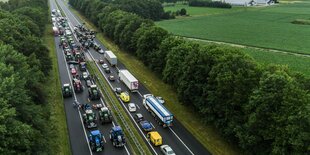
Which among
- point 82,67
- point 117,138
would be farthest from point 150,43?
point 117,138

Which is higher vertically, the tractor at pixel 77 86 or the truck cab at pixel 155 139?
the tractor at pixel 77 86

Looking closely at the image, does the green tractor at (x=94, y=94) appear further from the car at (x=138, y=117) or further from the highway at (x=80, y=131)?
the car at (x=138, y=117)

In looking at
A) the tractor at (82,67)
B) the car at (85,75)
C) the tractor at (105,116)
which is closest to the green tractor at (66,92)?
the car at (85,75)

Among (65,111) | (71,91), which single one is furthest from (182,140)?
(71,91)

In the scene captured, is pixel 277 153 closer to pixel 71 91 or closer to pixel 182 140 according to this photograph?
pixel 182 140

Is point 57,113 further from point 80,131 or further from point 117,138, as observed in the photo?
point 117,138

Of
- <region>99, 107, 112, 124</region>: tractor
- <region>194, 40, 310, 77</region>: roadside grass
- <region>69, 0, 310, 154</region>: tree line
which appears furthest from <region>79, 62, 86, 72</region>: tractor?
<region>194, 40, 310, 77</region>: roadside grass
